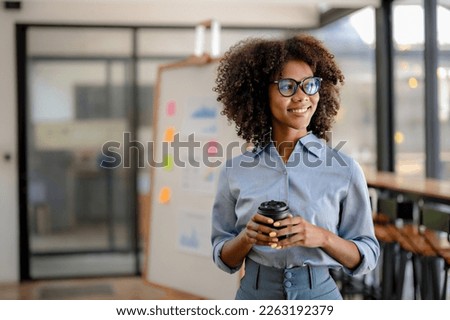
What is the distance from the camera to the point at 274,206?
1488 millimetres

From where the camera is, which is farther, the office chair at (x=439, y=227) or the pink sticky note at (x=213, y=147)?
the pink sticky note at (x=213, y=147)

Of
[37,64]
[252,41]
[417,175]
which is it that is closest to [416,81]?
[417,175]

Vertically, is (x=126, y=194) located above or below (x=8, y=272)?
above

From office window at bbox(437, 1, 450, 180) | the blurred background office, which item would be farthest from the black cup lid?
the blurred background office

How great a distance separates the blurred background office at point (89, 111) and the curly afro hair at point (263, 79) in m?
4.05

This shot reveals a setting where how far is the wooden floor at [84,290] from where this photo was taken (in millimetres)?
5324

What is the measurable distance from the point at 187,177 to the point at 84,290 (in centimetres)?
185

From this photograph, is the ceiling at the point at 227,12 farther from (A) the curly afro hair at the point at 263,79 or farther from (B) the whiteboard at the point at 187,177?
(A) the curly afro hair at the point at 263,79

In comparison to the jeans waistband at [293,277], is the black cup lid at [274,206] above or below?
above

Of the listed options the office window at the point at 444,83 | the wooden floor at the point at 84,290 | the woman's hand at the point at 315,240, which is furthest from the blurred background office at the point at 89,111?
the woman's hand at the point at 315,240

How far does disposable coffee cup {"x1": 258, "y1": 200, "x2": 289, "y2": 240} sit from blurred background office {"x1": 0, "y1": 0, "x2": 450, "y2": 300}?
4242mm

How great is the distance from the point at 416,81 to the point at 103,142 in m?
2.55
